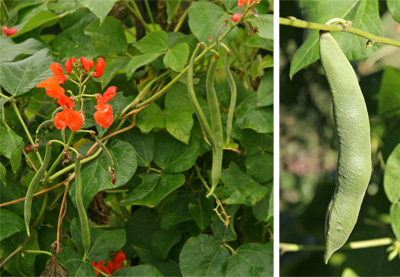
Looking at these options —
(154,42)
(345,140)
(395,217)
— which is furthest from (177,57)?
(395,217)

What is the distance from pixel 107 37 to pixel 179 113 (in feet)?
0.55

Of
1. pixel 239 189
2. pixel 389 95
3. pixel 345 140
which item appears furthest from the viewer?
pixel 389 95

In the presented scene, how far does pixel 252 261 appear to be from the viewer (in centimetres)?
70

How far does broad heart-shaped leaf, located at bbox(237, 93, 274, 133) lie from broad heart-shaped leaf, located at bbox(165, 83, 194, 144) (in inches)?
3.0

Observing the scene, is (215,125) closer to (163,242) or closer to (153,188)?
(153,188)

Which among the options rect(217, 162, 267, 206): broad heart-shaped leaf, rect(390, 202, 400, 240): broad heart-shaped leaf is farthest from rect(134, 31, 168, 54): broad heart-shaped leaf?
rect(390, 202, 400, 240): broad heart-shaped leaf

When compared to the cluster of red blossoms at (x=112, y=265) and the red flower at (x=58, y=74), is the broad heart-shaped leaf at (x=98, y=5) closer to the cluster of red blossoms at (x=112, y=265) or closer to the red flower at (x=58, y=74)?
the red flower at (x=58, y=74)

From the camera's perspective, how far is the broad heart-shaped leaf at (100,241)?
692 mm

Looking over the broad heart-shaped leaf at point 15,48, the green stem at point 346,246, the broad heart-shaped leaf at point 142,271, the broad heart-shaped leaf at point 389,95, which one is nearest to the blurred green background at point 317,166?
the broad heart-shaped leaf at point 389,95

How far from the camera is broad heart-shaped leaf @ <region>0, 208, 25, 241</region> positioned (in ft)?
2.28

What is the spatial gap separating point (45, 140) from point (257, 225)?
370 mm

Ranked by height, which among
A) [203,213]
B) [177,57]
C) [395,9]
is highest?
[395,9]

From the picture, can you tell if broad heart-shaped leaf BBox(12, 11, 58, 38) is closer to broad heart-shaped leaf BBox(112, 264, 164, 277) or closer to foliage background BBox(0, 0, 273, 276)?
foliage background BBox(0, 0, 273, 276)

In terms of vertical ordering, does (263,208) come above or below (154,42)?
below
